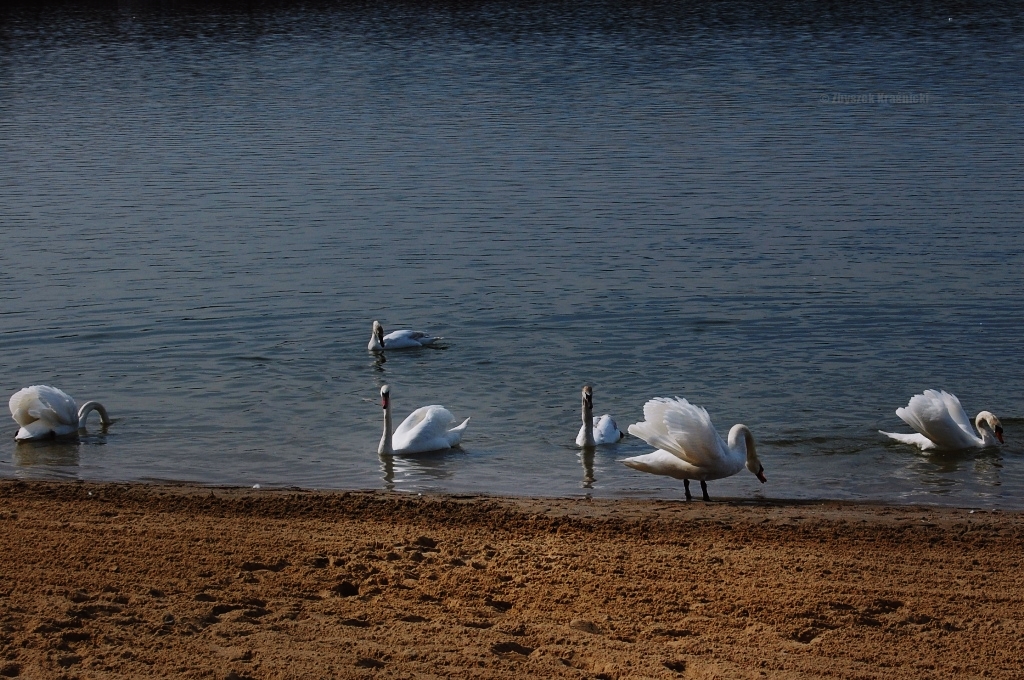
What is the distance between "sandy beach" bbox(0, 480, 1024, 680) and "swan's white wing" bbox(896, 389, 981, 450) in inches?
81.8

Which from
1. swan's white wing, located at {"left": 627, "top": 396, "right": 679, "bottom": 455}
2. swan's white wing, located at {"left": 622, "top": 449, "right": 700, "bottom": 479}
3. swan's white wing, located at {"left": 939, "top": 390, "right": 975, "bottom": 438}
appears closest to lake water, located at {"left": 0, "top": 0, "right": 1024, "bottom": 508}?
swan's white wing, located at {"left": 622, "top": 449, "right": 700, "bottom": 479}

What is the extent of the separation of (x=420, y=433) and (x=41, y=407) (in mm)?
3699

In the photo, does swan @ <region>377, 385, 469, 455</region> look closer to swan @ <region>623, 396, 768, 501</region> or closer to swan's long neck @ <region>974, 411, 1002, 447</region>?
swan @ <region>623, 396, 768, 501</region>

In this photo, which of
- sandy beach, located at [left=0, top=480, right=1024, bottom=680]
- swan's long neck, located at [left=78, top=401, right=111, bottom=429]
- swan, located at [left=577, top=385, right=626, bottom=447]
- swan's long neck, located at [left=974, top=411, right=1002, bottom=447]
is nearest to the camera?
sandy beach, located at [left=0, top=480, right=1024, bottom=680]

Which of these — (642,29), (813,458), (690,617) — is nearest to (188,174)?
(813,458)

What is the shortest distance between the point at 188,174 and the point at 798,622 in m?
23.3

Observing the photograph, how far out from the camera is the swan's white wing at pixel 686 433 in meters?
10.9

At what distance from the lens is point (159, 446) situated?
1332 centimetres

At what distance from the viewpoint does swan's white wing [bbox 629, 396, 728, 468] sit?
10852 millimetres

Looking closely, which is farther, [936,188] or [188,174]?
[188,174]

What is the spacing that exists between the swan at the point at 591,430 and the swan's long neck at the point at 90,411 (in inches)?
190

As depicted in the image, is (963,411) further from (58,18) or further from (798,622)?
(58,18)

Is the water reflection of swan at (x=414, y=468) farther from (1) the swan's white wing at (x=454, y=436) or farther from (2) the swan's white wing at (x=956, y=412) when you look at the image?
(2) the swan's white wing at (x=956, y=412)

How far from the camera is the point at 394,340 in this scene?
53.6 ft
